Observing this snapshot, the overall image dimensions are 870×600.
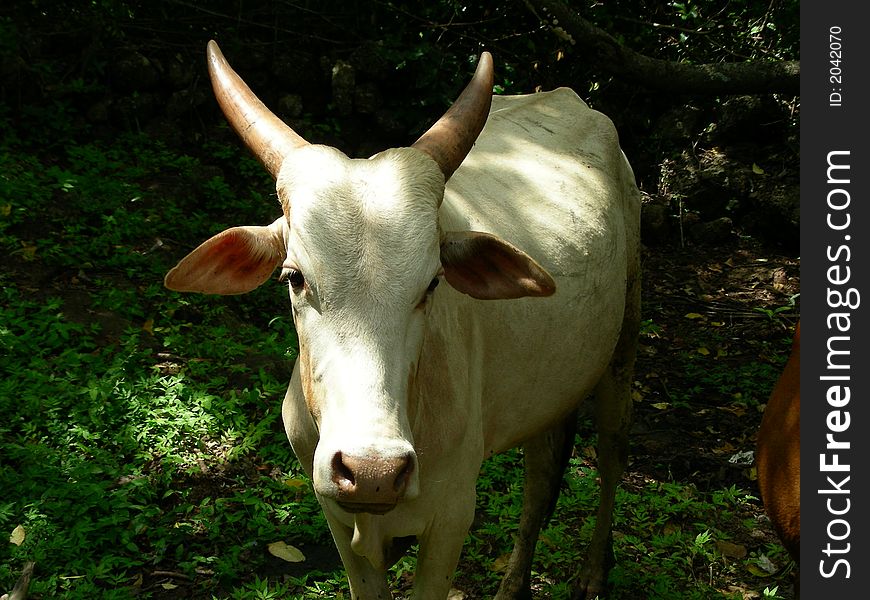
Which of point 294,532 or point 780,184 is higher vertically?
point 780,184

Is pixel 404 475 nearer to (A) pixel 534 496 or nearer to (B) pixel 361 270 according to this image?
(B) pixel 361 270

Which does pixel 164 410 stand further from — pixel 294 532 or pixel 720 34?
pixel 720 34

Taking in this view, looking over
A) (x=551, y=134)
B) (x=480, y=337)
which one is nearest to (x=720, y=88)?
(x=551, y=134)

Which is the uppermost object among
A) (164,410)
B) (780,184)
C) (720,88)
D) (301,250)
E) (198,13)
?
(198,13)

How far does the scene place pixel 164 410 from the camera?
4.67 metres

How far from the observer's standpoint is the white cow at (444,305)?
7.48ft

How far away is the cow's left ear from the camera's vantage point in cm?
265

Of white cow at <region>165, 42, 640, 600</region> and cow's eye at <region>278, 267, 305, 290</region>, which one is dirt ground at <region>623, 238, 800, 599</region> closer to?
white cow at <region>165, 42, 640, 600</region>

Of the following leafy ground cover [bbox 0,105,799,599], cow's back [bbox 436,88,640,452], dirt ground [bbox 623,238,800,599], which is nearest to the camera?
cow's back [bbox 436,88,640,452]

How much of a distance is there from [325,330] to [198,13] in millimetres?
6274

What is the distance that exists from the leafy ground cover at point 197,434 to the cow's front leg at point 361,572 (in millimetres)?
870

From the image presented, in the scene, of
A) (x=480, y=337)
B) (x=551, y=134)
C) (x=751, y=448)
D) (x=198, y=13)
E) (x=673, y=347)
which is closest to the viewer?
(x=480, y=337)

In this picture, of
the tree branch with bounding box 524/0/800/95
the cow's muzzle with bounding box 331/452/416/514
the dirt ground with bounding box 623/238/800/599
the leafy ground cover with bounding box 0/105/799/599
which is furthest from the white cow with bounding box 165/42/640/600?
the dirt ground with bounding box 623/238/800/599

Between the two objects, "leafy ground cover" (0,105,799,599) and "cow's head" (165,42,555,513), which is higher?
"cow's head" (165,42,555,513)
